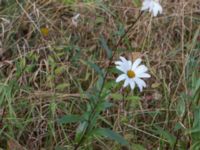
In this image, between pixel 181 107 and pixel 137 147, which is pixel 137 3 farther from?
pixel 137 147

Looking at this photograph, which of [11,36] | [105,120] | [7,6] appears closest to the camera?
[105,120]

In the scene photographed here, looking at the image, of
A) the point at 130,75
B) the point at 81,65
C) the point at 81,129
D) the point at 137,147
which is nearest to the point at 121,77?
the point at 130,75

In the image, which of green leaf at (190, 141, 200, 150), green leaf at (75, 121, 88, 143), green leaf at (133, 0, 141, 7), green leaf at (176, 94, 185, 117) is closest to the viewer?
green leaf at (75, 121, 88, 143)

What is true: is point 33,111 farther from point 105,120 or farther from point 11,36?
point 11,36

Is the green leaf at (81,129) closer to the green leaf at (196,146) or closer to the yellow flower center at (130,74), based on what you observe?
the yellow flower center at (130,74)

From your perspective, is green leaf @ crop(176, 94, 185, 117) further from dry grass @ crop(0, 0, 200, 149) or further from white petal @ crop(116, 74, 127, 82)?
white petal @ crop(116, 74, 127, 82)

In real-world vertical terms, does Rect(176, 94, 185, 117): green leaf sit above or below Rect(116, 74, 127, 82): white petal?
below

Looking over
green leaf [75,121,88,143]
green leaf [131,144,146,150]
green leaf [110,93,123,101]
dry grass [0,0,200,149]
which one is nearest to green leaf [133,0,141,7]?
dry grass [0,0,200,149]

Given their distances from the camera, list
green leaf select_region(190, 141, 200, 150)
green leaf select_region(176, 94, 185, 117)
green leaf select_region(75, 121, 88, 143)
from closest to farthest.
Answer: green leaf select_region(75, 121, 88, 143)
green leaf select_region(190, 141, 200, 150)
green leaf select_region(176, 94, 185, 117)

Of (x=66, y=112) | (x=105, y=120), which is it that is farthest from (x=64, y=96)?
(x=105, y=120)
